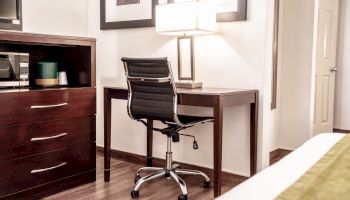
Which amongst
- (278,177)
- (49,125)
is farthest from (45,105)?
(278,177)

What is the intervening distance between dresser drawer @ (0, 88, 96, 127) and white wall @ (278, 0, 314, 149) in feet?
6.61

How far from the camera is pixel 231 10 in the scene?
275 cm

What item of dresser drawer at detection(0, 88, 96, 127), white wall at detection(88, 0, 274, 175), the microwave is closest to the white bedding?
white wall at detection(88, 0, 274, 175)

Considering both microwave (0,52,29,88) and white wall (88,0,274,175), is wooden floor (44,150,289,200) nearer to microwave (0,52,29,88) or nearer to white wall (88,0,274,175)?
white wall (88,0,274,175)

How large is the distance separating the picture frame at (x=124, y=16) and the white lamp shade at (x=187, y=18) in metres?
0.46

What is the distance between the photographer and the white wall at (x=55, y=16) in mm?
3221

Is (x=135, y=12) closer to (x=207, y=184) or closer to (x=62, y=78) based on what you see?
(x=62, y=78)

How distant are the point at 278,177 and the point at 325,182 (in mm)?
165

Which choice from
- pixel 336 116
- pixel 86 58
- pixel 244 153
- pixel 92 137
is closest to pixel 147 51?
pixel 86 58

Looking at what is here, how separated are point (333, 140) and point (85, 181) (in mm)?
1852

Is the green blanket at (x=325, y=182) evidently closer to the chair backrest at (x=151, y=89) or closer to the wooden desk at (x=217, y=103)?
the wooden desk at (x=217, y=103)

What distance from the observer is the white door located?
Result: 428 cm

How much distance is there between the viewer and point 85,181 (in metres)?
2.75

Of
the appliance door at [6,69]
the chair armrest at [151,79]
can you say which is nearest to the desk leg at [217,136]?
the chair armrest at [151,79]
